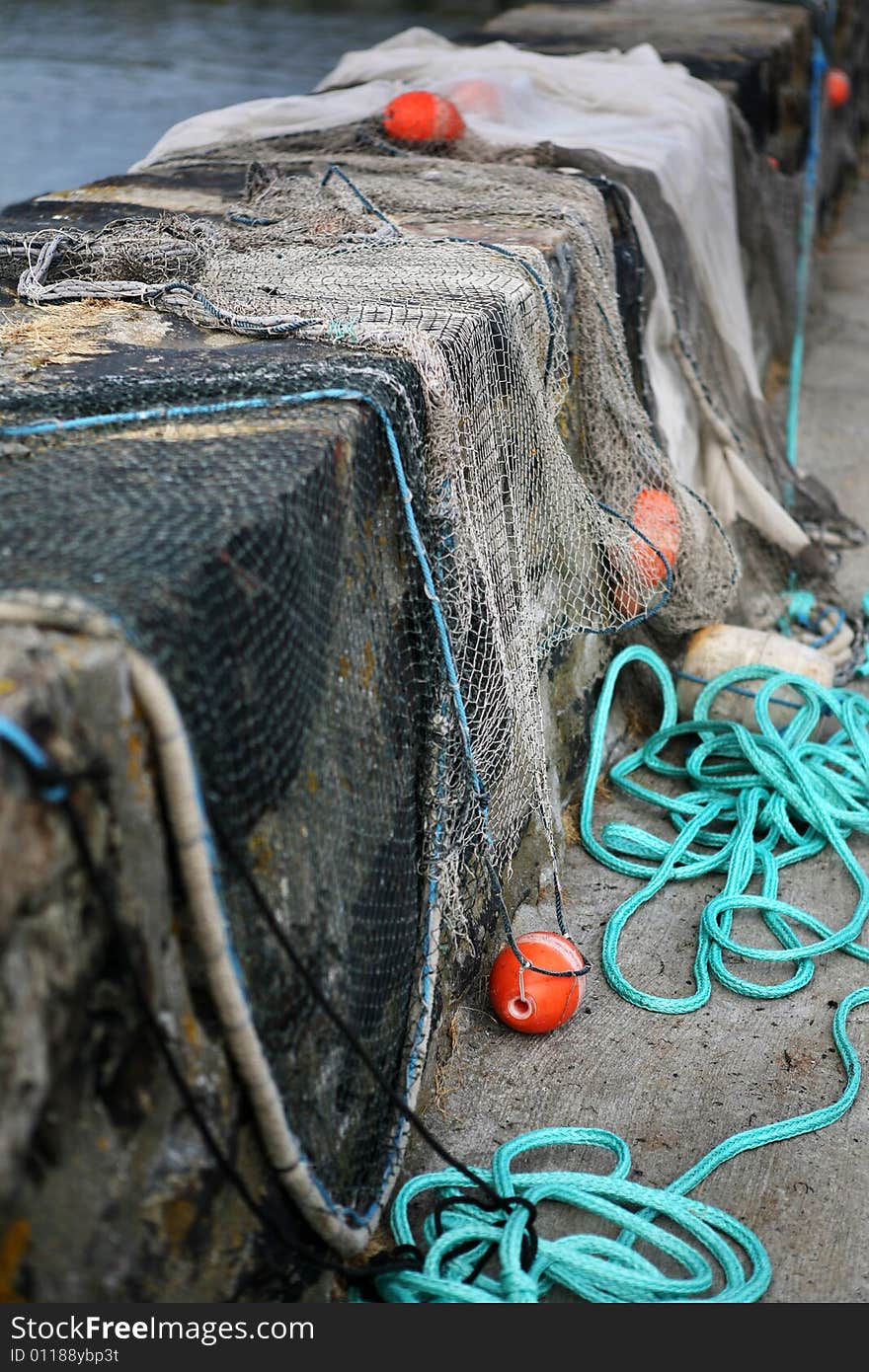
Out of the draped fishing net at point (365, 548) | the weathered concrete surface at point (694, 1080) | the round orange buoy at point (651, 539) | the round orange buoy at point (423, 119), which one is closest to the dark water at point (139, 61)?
the round orange buoy at point (423, 119)

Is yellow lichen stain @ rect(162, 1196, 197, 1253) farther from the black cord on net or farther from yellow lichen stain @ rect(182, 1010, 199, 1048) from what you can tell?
yellow lichen stain @ rect(182, 1010, 199, 1048)

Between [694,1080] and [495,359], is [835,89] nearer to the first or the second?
[495,359]

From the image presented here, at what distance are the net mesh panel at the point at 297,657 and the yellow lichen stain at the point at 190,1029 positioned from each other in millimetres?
133

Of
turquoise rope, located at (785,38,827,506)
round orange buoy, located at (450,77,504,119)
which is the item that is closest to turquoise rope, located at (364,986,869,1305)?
turquoise rope, located at (785,38,827,506)

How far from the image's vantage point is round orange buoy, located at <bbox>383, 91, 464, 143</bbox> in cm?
465

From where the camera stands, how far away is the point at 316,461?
6.47ft

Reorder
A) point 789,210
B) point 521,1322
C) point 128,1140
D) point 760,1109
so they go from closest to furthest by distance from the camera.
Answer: point 128,1140 → point 521,1322 → point 760,1109 → point 789,210

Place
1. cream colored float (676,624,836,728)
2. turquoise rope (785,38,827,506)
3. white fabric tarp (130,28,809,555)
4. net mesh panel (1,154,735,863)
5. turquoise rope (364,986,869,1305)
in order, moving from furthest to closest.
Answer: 1. turquoise rope (785,38,827,506)
2. white fabric tarp (130,28,809,555)
3. cream colored float (676,624,836,728)
4. net mesh panel (1,154,735,863)
5. turquoise rope (364,986,869,1305)

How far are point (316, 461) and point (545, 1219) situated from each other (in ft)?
4.55

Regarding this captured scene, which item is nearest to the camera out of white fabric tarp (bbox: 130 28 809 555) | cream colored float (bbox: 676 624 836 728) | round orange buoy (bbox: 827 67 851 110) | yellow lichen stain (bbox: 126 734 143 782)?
yellow lichen stain (bbox: 126 734 143 782)

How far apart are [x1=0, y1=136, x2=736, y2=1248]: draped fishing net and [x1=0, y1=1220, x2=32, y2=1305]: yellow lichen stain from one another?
1.51 feet

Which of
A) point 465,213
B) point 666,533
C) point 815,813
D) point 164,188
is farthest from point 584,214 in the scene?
point 815,813

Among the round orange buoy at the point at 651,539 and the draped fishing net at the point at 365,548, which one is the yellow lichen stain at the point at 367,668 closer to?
the draped fishing net at the point at 365,548

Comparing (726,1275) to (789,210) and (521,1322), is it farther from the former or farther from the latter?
(789,210)
